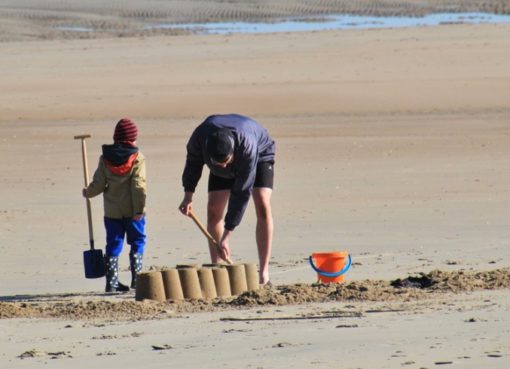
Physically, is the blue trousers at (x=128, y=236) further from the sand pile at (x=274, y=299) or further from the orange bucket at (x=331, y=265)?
the orange bucket at (x=331, y=265)

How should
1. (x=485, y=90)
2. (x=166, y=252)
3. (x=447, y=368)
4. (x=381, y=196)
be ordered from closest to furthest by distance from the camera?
(x=447, y=368) < (x=166, y=252) < (x=381, y=196) < (x=485, y=90)

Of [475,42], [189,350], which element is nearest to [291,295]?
[189,350]

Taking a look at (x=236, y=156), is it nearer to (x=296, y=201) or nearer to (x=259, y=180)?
(x=259, y=180)

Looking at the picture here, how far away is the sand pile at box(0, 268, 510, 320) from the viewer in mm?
8250

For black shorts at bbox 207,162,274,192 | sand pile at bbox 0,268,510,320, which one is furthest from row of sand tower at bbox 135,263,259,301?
black shorts at bbox 207,162,274,192

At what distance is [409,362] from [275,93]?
18.7m

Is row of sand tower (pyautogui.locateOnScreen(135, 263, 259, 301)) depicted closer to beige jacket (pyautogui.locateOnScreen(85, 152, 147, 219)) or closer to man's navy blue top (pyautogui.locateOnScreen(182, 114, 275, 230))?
man's navy blue top (pyautogui.locateOnScreen(182, 114, 275, 230))

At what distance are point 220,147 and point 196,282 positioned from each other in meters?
0.87

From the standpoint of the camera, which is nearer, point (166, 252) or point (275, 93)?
point (166, 252)

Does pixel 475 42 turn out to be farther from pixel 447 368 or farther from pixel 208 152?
pixel 447 368

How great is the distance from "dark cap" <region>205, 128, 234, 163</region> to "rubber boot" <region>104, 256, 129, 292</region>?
1.32m

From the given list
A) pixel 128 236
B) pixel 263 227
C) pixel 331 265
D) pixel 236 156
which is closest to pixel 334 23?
pixel 128 236

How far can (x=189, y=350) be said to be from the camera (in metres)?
6.88

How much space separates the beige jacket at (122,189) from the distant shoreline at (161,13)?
1168 inches
